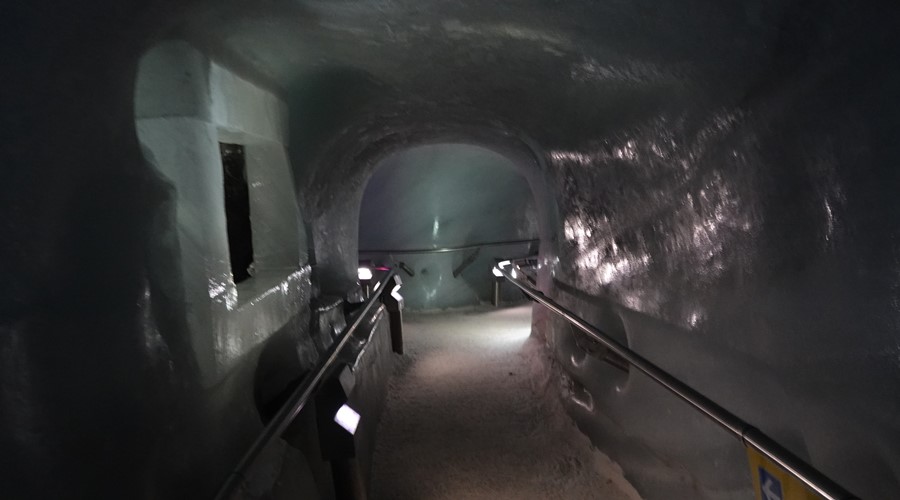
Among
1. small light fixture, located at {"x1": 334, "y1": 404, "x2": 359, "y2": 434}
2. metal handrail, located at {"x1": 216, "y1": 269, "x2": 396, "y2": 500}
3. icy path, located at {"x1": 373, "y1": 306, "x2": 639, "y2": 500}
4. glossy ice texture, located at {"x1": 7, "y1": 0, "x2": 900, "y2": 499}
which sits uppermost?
glossy ice texture, located at {"x1": 7, "y1": 0, "x2": 900, "y2": 499}

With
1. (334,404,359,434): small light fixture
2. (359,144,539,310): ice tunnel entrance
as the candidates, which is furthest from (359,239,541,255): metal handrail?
(334,404,359,434): small light fixture

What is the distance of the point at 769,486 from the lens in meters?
1.34

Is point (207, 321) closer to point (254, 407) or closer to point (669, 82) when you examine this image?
point (254, 407)

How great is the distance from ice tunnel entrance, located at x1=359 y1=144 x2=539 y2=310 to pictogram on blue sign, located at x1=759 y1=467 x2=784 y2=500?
7568mm

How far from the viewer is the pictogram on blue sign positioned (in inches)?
51.0

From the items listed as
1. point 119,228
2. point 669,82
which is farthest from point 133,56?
point 669,82

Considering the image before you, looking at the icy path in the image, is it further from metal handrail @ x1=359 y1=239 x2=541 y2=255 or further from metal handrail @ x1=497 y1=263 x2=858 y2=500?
metal handrail @ x1=359 y1=239 x2=541 y2=255

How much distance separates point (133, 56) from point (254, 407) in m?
1.50

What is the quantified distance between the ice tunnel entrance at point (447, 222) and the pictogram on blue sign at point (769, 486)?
757 centimetres

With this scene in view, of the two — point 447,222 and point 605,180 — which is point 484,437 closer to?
point 605,180

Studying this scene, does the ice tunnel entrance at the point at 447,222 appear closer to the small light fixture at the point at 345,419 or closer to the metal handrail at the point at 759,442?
the small light fixture at the point at 345,419

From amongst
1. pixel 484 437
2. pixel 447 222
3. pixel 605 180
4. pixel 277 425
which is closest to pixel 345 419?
pixel 277 425

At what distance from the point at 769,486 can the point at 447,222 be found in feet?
27.3

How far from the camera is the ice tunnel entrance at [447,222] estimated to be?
29.0 ft
